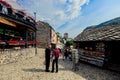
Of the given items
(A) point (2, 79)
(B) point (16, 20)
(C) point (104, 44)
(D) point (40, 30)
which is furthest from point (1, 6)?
(D) point (40, 30)

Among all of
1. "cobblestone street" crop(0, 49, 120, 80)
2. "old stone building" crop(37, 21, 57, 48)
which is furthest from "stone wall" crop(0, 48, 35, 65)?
"old stone building" crop(37, 21, 57, 48)

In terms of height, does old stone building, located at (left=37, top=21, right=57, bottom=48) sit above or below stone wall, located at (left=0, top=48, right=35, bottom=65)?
above

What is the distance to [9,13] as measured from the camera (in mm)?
18094

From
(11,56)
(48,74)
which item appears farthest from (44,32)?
(48,74)

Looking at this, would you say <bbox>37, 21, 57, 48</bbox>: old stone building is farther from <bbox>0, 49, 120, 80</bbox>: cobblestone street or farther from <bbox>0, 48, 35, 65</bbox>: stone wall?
<bbox>0, 49, 120, 80</bbox>: cobblestone street

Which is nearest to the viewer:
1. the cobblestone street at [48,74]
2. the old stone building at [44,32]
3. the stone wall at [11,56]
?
the cobblestone street at [48,74]

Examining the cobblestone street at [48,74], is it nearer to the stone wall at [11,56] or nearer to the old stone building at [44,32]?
the stone wall at [11,56]

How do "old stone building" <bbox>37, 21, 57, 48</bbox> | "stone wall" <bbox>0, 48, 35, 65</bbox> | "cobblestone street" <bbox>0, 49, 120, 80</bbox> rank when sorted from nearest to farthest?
1. "cobblestone street" <bbox>0, 49, 120, 80</bbox>
2. "stone wall" <bbox>0, 48, 35, 65</bbox>
3. "old stone building" <bbox>37, 21, 57, 48</bbox>

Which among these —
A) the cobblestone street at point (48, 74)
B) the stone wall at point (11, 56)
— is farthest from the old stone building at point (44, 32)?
the cobblestone street at point (48, 74)

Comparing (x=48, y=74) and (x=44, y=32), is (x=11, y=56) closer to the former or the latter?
(x=48, y=74)

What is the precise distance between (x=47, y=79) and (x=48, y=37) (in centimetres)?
3976

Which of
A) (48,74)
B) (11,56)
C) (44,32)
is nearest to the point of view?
(48,74)

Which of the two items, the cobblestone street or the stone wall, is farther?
the stone wall

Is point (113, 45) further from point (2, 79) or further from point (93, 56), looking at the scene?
point (2, 79)
